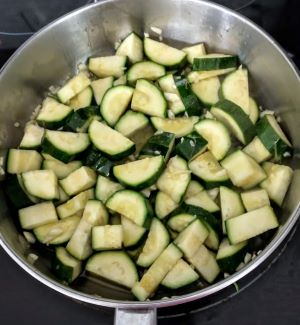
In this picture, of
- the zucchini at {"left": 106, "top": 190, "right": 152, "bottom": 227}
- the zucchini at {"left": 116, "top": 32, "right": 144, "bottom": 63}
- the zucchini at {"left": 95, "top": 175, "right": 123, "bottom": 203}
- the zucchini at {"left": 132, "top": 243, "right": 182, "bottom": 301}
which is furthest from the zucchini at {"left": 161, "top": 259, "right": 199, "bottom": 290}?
the zucchini at {"left": 116, "top": 32, "right": 144, "bottom": 63}

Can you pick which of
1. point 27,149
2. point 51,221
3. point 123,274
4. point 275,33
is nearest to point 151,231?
point 123,274

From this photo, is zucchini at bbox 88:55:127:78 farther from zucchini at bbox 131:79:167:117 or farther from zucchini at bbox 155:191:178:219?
zucchini at bbox 155:191:178:219

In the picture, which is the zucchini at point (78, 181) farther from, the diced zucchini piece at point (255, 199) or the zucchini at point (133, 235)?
the diced zucchini piece at point (255, 199)

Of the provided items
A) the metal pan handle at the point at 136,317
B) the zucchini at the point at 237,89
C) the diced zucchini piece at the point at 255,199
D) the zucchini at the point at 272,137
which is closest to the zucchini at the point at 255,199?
the diced zucchini piece at the point at 255,199

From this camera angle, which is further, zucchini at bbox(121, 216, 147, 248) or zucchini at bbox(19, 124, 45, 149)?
zucchini at bbox(19, 124, 45, 149)

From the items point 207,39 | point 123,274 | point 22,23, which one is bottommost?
point 123,274

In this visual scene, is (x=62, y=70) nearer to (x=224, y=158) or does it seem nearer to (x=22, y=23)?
(x=22, y=23)
